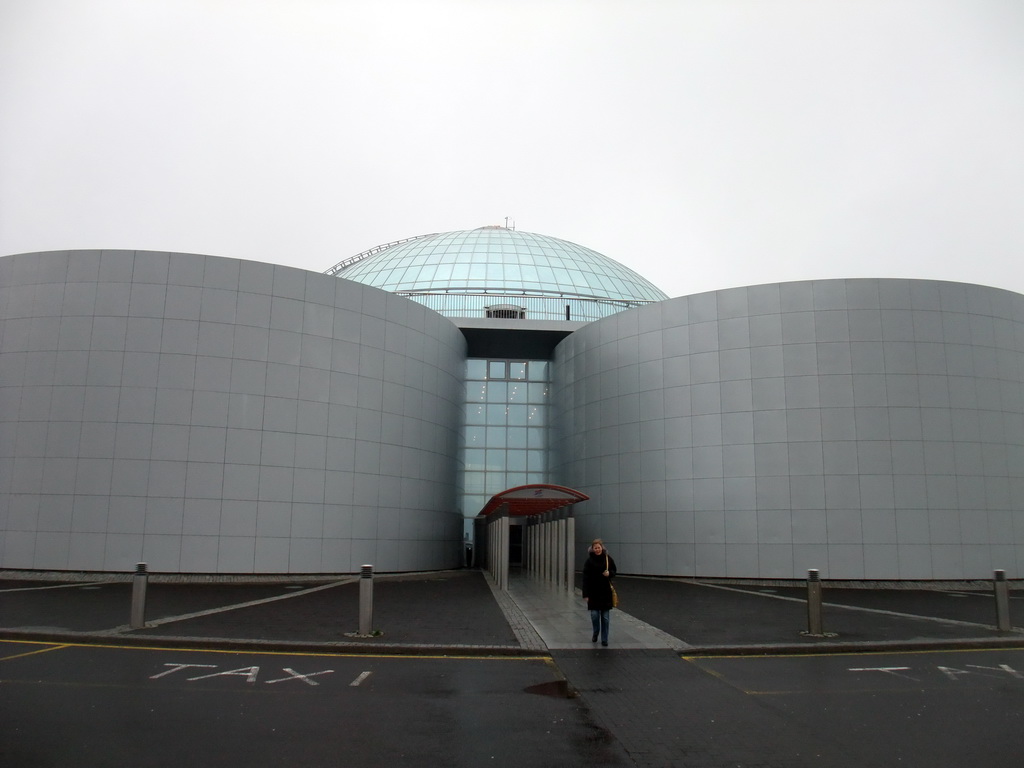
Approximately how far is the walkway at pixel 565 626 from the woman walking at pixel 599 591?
301 mm

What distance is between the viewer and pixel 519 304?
38.1 meters

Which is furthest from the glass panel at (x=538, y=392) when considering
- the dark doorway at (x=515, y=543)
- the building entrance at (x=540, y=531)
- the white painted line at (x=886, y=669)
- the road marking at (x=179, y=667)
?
the road marking at (x=179, y=667)

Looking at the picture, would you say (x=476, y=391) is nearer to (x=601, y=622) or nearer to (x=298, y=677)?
(x=601, y=622)

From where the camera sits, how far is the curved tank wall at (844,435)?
77.2 feet

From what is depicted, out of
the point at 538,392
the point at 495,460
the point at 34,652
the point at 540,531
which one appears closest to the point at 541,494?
the point at 540,531

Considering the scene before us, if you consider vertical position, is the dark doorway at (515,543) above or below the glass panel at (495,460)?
below

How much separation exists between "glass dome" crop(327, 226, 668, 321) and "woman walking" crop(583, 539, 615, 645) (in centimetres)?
2487

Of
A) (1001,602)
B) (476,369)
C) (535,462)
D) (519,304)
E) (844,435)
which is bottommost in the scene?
(1001,602)

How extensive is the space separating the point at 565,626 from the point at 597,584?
7.54ft

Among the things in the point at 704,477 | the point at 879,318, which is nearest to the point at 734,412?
the point at 704,477

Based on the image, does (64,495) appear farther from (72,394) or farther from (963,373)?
(963,373)

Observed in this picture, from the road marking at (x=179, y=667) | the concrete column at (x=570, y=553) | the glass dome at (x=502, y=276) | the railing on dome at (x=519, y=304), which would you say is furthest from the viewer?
the glass dome at (x=502, y=276)

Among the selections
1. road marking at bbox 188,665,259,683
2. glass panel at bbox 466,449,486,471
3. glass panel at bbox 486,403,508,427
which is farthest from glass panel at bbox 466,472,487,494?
road marking at bbox 188,665,259,683

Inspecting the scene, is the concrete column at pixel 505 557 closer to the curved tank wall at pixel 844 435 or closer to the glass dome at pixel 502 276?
the curved tank wall at pixel 844 435
